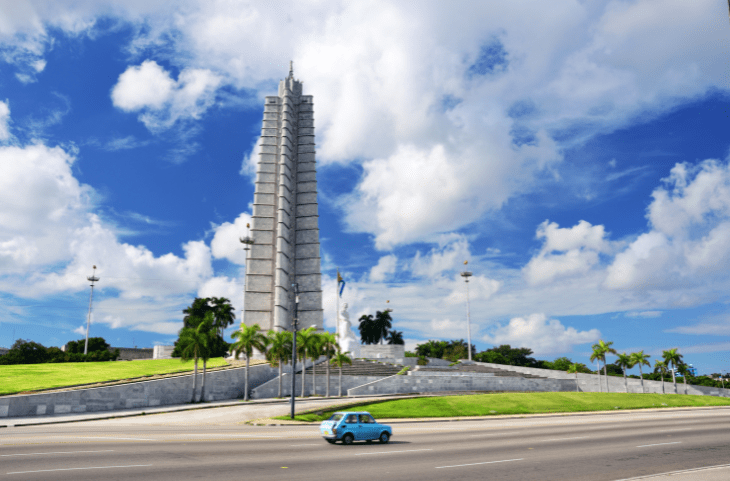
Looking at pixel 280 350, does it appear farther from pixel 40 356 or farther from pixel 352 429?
pixel 40 356

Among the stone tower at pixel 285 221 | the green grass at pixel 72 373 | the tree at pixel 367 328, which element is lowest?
the green grass at pixel 72 373

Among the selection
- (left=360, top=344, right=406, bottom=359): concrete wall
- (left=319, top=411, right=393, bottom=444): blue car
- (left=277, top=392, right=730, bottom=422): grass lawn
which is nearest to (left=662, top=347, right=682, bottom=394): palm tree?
(left=277, top=392, right=730, bottom=422): grass lawn

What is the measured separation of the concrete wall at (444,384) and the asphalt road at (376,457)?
100ft

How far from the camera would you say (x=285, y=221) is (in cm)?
8725

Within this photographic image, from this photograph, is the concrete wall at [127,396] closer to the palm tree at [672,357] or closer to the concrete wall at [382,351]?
the concrete wall at [382,351]

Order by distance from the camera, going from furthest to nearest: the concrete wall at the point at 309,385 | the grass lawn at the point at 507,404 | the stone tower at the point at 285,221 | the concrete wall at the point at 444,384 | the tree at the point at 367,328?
the tree at the point at 367,328 < the stone tower at the point at 285,221 < the concrete wall at the point at 444,384 < the concrete wall at the point at 309,385 < the grass lawn at the point at 507,404

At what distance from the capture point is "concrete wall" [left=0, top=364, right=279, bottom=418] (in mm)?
34406

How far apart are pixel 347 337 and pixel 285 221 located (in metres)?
23.9

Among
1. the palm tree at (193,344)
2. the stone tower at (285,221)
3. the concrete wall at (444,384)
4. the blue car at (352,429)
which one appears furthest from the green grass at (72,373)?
the blue car at (352,429)

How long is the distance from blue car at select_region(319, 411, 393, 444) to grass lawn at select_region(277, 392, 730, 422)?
12620 mm

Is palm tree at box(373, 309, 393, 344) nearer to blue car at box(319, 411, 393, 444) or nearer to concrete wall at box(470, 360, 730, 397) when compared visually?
concrete wall at box(470, 360, 730, 397)

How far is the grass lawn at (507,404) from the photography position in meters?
36.0

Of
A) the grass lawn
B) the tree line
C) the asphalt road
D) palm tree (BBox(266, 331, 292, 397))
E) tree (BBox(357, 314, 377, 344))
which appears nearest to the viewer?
the asphalt road

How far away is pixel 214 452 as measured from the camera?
52.3 ft
